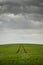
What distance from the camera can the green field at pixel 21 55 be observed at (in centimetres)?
444

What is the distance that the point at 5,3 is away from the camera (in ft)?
15.6

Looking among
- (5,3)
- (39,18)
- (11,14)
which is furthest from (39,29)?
(5,3)

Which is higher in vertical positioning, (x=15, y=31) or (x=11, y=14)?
(x=11, y=14)

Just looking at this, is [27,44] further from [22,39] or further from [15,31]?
[15,31]

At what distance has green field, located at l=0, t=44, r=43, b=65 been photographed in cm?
444

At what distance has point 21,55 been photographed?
452 centimetres

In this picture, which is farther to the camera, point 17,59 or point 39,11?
point 39,11

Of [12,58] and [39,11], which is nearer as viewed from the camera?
[12,58]

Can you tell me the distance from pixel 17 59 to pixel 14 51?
0.28 meters

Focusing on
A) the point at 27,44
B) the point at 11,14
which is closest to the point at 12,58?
the point at 27,44

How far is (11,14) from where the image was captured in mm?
4688

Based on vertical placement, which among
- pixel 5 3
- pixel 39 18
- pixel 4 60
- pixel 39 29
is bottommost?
pixel 4 60

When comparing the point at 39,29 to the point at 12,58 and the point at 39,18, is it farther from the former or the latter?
the point at 12,58

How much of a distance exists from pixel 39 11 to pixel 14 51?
1.49m
